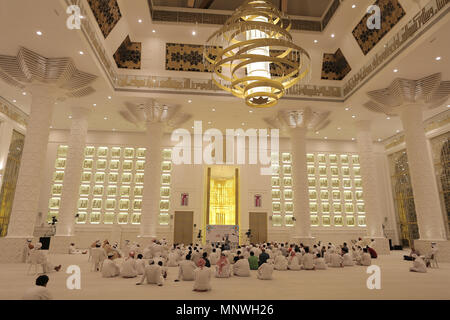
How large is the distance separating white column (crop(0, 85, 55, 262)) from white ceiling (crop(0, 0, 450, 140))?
81.3 inches

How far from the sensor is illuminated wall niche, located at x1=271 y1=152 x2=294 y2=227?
67.7 ft

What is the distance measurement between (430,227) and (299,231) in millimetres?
6081

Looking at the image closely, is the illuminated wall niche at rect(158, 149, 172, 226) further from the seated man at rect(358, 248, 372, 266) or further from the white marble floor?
the seated man at rect(358, 248, 372, 266)

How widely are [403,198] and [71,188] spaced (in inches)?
844

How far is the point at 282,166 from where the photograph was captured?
21500 millimetres

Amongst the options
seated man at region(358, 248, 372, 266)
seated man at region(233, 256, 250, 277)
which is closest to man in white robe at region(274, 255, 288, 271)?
seated man at region(233, 256, 250, 277)

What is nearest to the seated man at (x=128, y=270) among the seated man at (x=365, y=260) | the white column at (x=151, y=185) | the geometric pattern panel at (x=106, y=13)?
the white column at (x=151, y=185)

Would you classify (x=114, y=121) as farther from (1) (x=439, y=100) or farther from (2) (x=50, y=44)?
(1) (x=439, y=100)

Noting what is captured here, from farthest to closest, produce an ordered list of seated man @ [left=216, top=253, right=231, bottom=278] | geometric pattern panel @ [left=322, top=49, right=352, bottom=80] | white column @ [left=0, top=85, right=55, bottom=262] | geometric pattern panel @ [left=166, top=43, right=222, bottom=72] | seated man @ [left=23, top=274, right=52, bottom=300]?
geometric pattern panel @ [left=322, top=49, right=352, bottom=80] < geometric pattern panel @ [left=166, top=43, right=222, bottom=72] < white column @ [left=0, top=85, right=55, bottom=262] < seated man @ [left=216, top=253, right=231, bottom=278] < seated man @ [left=23, top=274, right=52, bottom=300]

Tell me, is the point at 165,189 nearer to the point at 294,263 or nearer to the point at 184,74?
the point at 184,74

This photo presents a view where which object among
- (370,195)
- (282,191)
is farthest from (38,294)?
(282,191)

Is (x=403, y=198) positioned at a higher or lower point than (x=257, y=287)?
higher

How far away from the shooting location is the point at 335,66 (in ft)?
51.5
